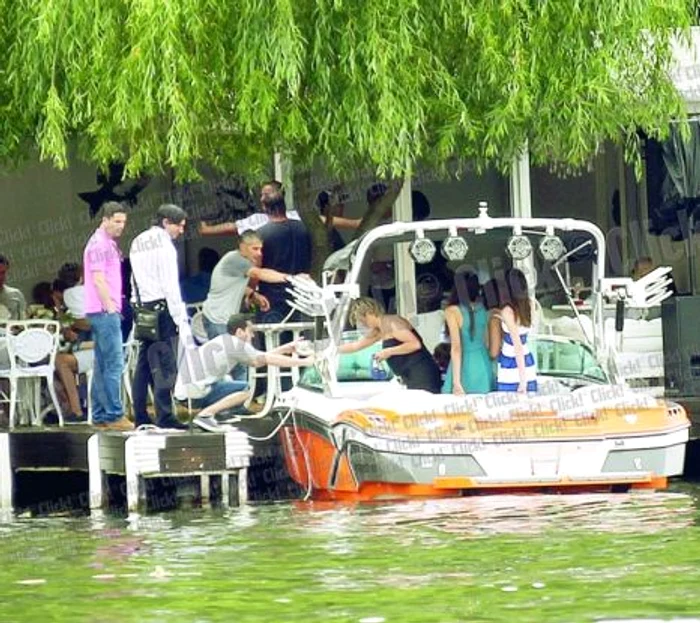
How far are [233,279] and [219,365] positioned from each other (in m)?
1.47

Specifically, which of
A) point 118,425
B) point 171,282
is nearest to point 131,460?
point 171,282

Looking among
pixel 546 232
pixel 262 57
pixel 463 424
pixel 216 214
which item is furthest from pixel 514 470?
pixel 216 214

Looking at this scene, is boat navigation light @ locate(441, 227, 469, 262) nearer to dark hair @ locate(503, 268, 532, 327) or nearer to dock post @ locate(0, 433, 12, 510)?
dark hair @ locate(503, 268, 532, 327)

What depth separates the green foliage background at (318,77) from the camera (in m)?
21.9

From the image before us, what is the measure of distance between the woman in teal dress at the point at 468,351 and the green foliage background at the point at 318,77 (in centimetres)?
153

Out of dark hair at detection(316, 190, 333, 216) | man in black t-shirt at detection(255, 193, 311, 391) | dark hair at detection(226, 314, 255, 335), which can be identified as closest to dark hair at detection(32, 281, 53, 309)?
dark hair at detection(316, 190, 333, 216)

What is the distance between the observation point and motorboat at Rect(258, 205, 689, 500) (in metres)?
19.5

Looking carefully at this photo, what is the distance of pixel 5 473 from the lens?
A: 22.2 m

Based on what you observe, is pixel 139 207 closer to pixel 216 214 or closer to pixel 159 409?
pixel 216 214

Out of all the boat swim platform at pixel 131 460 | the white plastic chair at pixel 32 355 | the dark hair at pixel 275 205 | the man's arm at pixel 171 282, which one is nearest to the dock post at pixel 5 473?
the boat swim platform at pixel 131 460

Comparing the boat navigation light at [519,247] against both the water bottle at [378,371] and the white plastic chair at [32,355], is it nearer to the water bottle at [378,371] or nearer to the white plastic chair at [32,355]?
the water bottle at [378,371]

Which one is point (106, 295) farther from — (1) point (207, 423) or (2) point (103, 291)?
(1) point (207, 423)

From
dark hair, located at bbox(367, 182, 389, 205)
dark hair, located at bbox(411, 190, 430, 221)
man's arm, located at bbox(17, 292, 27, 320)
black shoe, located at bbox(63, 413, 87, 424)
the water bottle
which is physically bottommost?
black shoe, located at bbox(63, 413, 87, 424)

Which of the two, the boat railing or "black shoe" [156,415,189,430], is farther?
the boat railing
